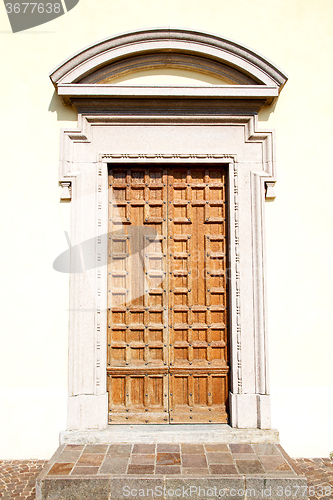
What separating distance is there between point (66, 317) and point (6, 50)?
3.27 m

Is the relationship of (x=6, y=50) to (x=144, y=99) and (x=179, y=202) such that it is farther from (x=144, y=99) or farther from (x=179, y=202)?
(x=179, y=202)

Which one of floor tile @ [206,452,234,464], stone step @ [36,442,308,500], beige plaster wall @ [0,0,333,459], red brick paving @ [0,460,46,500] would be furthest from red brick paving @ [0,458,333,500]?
floor tile @ [206,452,234,464]

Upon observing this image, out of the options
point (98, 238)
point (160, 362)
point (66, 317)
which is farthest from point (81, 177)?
point (160, 362)

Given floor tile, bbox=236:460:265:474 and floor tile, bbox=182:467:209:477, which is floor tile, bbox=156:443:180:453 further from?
floor tile, bbox=236:460:265:474

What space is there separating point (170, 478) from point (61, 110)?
13.5 ft

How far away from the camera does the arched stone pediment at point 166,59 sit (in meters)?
4.10

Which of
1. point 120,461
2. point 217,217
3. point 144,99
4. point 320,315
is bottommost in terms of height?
point 120,461

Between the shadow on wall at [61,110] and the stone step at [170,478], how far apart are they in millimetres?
3731

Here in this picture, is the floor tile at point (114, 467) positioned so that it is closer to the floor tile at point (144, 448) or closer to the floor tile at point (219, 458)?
the floor tile at point (144, 448)

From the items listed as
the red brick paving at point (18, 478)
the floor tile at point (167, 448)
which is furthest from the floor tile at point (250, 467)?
the red brick paving at point (18, 478)

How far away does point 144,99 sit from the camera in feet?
13.7

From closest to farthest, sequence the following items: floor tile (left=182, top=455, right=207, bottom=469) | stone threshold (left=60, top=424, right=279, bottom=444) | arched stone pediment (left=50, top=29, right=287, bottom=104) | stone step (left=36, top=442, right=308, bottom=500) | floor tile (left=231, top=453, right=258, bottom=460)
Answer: stone step (left=36, top=442, right=308, bottom=500) → floor tile (left=182, top=455, right=207, bottom=469) → floor tile (left=231, top=453, right=258, bottom=460) → stone threshold (left=60, top=424, right=279, bottom=444) → arched stone pediment (left=50, top=29, right=287, bottom=104)

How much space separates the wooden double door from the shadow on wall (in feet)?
2.46

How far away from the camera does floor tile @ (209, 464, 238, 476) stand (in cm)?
337
